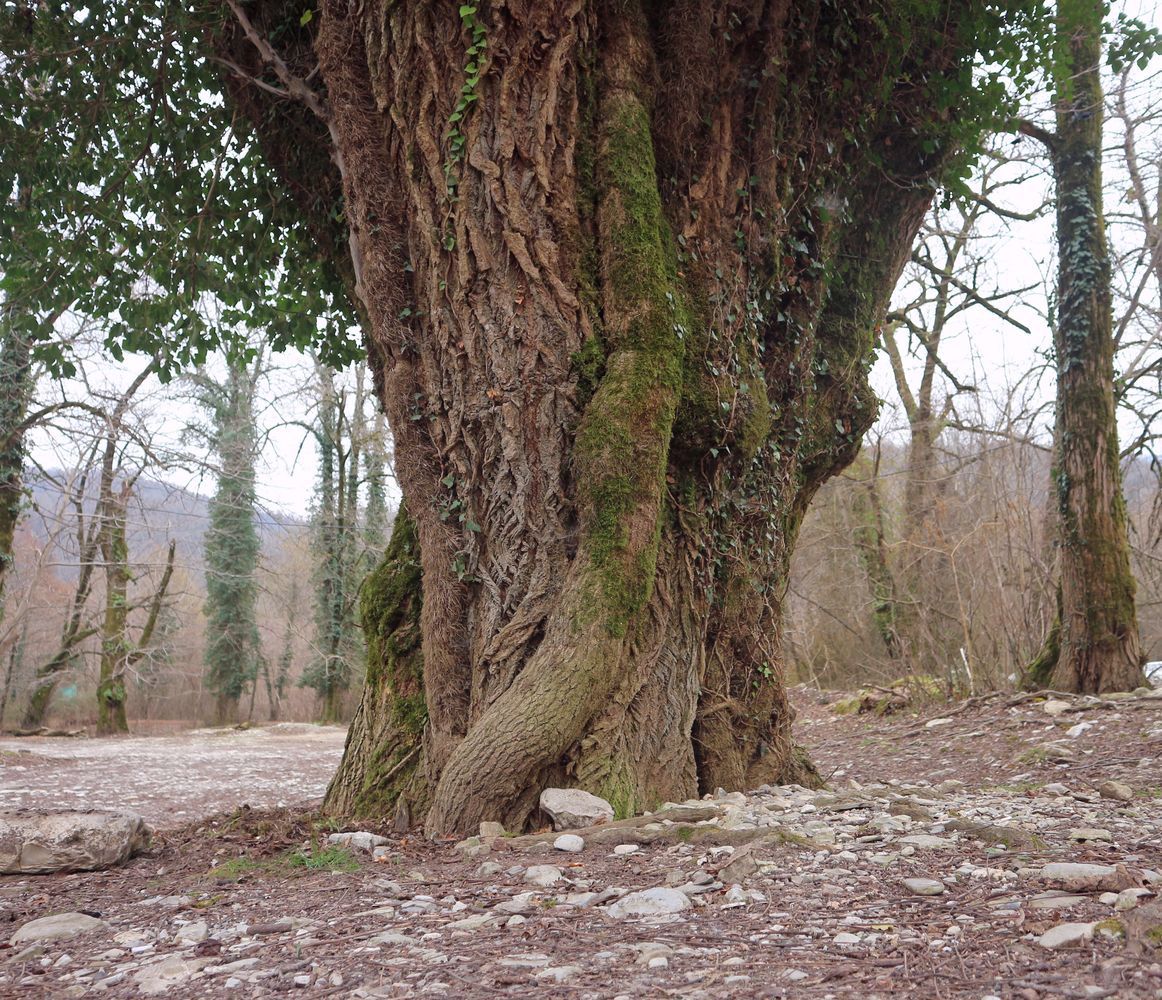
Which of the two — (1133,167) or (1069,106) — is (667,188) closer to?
(1069,106)

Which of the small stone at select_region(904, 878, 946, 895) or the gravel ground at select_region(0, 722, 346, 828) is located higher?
the small stone at select_region(904, 878, 946, 895)

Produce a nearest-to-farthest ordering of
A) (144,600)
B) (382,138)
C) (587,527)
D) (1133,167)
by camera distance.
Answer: (587,527), (382,138), (1133,167), (144,600)

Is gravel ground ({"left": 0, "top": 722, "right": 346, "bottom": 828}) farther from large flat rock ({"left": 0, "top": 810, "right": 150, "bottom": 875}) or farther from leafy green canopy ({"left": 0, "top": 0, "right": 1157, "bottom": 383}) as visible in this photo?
leafy green canopy ({"left": 0, "top": 0, "right": 1157, "bottom": 383})

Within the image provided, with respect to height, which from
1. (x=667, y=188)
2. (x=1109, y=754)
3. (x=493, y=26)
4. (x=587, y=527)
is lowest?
(x=1109, y=754)

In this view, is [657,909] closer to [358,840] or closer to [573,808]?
[573,808]

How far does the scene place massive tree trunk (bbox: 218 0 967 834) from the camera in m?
4.00

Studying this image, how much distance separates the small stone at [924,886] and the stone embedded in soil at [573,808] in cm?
140

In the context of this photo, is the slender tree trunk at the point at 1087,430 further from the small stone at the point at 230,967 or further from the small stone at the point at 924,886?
the small stone at the point at 230,967

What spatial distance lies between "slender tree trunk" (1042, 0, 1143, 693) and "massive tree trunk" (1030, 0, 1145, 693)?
0.03 ft

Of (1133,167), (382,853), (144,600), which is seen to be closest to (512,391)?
(382,853)

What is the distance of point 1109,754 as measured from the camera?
20.9 feet

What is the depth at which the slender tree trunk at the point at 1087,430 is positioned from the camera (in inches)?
343

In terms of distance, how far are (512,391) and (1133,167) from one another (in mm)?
11544

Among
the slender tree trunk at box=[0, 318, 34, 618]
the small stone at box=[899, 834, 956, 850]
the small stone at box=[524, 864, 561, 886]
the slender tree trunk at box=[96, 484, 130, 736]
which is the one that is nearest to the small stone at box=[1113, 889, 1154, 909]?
the small stone at box=[899, 834, 956, 850]
